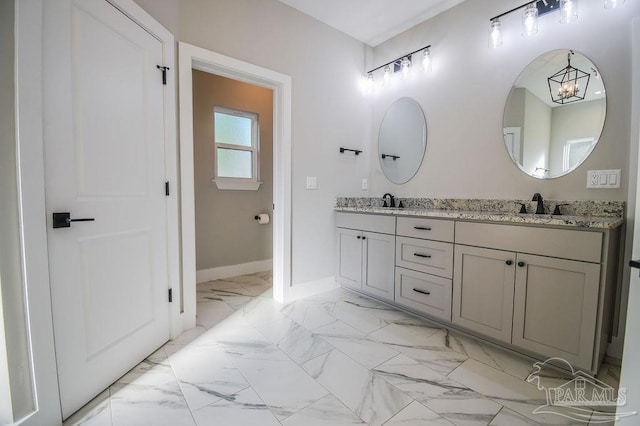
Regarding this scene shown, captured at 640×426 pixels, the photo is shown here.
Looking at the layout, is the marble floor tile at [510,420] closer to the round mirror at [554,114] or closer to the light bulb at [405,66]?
the round mirror at [554,114]

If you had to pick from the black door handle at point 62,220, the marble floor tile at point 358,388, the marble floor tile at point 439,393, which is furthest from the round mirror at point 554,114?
the black door handle at point 62,220

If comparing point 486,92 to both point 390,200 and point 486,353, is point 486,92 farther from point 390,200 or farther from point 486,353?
point 486,353

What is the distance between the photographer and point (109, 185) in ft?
4.73

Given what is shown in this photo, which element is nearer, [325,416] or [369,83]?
[325,416]

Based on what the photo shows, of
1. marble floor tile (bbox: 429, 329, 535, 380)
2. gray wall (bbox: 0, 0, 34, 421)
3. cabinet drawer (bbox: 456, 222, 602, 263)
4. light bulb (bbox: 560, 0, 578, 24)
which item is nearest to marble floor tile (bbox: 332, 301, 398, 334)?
marble floor tile (bbox: 429, 329, 535, 380)

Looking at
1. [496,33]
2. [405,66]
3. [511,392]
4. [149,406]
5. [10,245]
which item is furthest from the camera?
[405,66]

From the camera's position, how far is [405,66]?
9.11 feet

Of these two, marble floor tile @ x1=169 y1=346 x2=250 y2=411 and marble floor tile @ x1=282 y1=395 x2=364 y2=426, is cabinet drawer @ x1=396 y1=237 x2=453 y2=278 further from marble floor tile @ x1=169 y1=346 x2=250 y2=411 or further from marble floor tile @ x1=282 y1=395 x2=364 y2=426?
marble floor tile @ x1=169 y1=346 x2=250 y2=411

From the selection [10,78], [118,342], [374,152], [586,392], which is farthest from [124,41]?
[586,392]

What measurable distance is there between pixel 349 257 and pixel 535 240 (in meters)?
1.53

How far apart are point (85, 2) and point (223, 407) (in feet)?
6.68

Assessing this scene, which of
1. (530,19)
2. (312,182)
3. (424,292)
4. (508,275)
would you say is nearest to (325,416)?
(424,292)

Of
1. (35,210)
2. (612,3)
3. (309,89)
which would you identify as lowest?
(35,210)

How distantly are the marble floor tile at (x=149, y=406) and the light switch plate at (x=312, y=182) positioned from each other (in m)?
1.85
